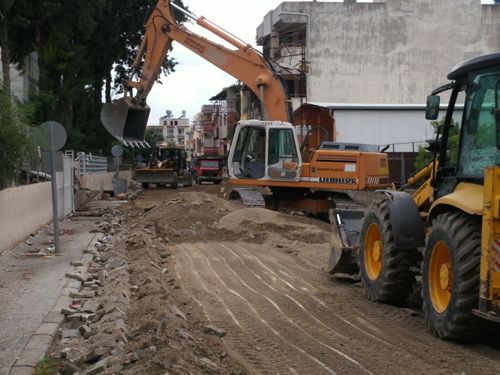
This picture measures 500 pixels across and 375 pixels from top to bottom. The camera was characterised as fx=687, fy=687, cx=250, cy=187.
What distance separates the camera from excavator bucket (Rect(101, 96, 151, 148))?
79.8 ft

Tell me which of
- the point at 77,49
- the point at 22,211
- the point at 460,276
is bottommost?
the point at 22,211

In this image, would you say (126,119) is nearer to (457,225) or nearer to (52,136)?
(52,136)

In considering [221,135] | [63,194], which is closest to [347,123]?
[63,194]

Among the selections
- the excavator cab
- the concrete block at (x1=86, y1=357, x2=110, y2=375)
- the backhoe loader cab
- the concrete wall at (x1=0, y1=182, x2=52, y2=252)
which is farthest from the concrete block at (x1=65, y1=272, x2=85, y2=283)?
the excavator cab

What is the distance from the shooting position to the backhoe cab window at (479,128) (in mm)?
6902

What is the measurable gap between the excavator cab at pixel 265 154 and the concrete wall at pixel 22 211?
541 centimetres

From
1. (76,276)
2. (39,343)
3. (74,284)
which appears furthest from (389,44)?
(39,343)

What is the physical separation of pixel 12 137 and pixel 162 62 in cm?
1068

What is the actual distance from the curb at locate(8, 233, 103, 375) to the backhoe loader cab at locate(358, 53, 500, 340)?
401cm

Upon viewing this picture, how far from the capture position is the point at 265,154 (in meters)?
20.2

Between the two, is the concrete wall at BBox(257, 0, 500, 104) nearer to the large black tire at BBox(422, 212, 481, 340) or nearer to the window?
Answer: the window

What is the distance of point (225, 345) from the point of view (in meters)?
7.00

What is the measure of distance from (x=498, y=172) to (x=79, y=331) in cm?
474

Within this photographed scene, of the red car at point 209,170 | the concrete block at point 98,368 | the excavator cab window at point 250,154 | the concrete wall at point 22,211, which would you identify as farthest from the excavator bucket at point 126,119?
the red car at point 209,170
